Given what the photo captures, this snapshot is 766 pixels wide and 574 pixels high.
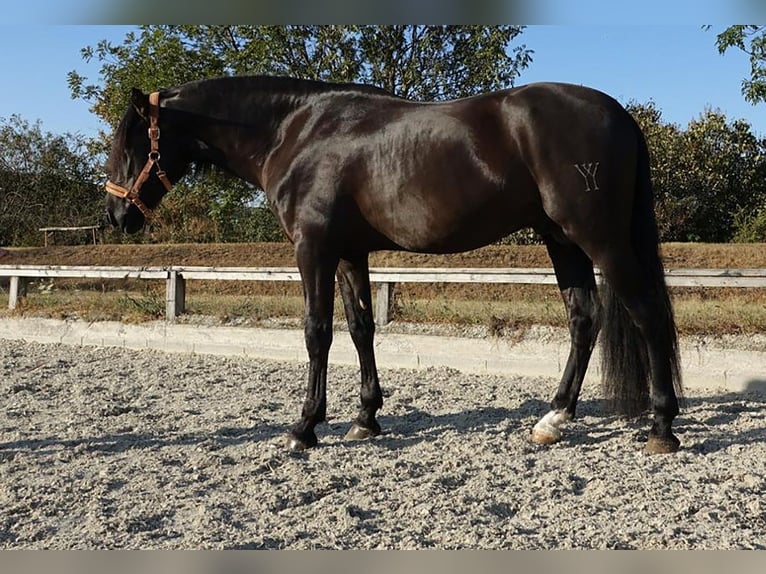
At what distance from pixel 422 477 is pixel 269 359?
4026 millimetres

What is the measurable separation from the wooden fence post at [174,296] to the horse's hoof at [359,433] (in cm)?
447

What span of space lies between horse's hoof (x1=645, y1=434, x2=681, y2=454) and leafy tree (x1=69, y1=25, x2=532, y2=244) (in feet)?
32.6

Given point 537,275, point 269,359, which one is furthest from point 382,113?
point 269,359

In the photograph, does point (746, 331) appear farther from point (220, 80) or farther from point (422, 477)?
point (220, 80)

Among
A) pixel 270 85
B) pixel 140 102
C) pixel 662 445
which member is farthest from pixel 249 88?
pixel 662 445

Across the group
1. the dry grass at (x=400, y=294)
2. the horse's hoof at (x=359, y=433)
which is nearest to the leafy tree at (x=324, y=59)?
the dry grass at (x=400, y=294)

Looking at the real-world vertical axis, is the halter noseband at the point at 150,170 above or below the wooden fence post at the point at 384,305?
above

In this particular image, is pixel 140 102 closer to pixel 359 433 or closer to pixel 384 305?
pixel 359 433

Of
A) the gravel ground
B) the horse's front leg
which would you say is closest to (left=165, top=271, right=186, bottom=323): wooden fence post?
the gravel ground

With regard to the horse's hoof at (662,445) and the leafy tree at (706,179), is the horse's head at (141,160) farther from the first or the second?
the leafy tree at (706,179)

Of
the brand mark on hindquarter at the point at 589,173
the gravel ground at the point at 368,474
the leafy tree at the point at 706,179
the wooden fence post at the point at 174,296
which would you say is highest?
the leafy tree at the point at 706,179

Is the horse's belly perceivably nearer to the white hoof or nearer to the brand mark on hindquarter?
the brand mark on hindquarter

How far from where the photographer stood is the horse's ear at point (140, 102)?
3.86 m

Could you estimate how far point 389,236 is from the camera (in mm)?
3666
